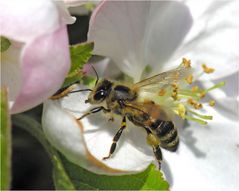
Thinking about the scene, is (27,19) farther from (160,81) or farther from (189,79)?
(189,79)

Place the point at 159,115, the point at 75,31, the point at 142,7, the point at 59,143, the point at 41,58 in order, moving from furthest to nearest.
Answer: the point at 75,31 → the point at 142,7 → the point at 159,115 → the point at 59,143 → the point at 41,58

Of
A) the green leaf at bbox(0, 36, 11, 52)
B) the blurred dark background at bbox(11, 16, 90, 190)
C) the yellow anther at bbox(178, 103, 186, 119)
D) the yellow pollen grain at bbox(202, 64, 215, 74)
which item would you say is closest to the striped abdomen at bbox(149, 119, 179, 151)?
the yellow anther at bbox(178, 103, 186, 119)

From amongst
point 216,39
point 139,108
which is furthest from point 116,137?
point 216,39

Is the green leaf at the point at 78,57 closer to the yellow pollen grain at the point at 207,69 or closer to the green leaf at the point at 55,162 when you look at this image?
the green leaf at the point at 55,162

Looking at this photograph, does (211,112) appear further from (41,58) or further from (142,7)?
(41,58)

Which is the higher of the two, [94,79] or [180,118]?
[94,79]

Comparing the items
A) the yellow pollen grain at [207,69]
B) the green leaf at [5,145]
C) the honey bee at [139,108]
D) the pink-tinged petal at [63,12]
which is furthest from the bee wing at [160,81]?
the green leaf at [5,145]

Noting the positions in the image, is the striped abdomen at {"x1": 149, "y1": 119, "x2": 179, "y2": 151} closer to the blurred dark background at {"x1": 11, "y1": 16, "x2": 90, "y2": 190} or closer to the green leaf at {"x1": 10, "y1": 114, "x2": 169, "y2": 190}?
the green leaf at {"x1": 10, "y1": 114, "x2": 169, "y2": 190}

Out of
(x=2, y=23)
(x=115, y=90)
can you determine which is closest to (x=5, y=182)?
(x=2, y=23)
